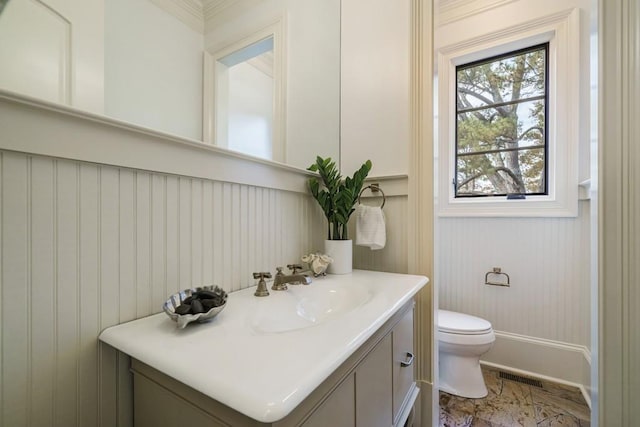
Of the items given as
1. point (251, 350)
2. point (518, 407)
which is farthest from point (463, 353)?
point (251, 350)

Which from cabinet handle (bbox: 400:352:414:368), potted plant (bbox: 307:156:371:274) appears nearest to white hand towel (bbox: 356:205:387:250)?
potted plant (bbox: 307:156:371:274)

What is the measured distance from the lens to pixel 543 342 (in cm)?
159

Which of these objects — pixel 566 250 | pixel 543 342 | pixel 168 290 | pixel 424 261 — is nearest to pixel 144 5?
pixel 168 290

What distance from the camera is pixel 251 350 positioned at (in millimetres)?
443

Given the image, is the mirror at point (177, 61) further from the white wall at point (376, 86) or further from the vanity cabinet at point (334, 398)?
the vanity cabinet at point (334, 398)

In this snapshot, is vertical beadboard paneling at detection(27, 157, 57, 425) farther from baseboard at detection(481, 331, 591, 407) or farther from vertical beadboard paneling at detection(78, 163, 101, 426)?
baseboard at detection(481, 331, 591, 407)

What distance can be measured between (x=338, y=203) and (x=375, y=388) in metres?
0.69

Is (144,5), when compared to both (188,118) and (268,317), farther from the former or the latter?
(268,317)

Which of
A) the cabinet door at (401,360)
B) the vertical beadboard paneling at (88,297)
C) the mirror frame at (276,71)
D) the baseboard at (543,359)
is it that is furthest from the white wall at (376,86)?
the baseboard at (543,359)

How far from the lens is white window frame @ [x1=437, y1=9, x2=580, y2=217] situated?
1535 millimetres

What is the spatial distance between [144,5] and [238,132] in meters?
0.45

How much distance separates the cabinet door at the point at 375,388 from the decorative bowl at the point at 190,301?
348mm

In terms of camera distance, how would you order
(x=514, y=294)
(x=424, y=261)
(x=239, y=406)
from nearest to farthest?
(x=239, y=406) → (x=424, y=261) → (x=514, y=294)

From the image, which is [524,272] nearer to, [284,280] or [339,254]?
[339,254]
